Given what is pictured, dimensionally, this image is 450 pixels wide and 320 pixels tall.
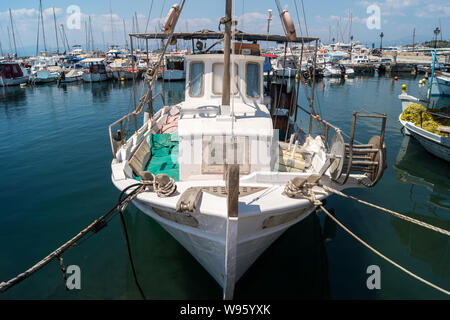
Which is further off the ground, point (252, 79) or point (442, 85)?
point (252, 79)

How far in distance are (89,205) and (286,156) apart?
23.2 feet

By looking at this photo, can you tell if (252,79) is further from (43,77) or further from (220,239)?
(43,77)

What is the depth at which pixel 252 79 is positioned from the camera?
9.31m

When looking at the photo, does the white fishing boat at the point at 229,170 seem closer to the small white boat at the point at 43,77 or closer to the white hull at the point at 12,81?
the white hull at the point at 12,81

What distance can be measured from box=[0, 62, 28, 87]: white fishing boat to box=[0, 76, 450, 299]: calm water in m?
36.0

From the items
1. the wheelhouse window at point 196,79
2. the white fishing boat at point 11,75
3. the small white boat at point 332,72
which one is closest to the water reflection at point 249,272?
the wheelhouse window at point 196,79

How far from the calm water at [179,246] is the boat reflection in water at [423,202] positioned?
36mm

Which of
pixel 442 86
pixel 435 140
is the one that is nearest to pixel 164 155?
pixel 435 140

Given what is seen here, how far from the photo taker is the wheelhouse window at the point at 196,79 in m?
9.34

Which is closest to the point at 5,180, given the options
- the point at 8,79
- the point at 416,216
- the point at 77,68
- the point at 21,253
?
the point at 21,253

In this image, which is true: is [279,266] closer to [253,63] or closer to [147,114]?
[253,63]

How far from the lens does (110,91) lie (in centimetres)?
4022

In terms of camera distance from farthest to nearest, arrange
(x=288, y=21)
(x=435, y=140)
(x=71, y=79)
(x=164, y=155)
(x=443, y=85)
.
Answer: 1. (x=71, y=79)
2. (x=443, y=85)
3. (x=435, y=140)
4. (x=164, y=155)
5. (x=288, y=21)

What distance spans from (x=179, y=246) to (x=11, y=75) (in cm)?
5112
